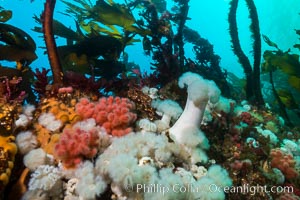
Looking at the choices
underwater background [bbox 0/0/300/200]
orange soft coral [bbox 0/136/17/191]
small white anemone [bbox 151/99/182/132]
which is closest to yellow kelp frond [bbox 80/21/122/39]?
underwater background [bbox 0/0/300/200]

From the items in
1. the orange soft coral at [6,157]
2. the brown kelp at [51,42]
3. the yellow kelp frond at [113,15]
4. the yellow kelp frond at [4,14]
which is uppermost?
the yellow kelp frond at [113,15]

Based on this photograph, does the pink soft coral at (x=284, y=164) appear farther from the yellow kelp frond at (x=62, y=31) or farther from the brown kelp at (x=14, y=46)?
the yellow kelp frond at (x=62, y=31)

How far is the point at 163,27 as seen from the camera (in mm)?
5973

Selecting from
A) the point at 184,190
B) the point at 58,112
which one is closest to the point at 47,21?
the point at 58,112

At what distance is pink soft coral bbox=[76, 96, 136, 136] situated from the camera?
347 cm

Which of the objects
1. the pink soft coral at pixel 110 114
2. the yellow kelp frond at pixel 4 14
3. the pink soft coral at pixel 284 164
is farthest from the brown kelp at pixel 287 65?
the yellow kelp frond at pixel 4 14

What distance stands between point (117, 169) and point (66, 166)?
0.70m

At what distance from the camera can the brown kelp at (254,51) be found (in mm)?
6301

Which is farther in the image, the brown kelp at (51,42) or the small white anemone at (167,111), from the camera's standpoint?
the brown kelp at (51,42)

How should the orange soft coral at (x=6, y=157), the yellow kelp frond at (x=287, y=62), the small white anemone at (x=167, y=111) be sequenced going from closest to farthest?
the orange soft coral at (x=6, y=157) < the small white anemone at (x=167, y=111) < the yellow kelp frond at (x=287, y=62)

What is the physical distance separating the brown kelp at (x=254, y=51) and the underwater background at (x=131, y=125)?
0.02 meters

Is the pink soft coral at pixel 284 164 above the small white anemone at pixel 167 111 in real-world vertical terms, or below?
below

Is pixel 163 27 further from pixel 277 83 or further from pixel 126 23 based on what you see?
pixel 277 83

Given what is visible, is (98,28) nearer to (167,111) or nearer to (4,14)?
(4,14)
